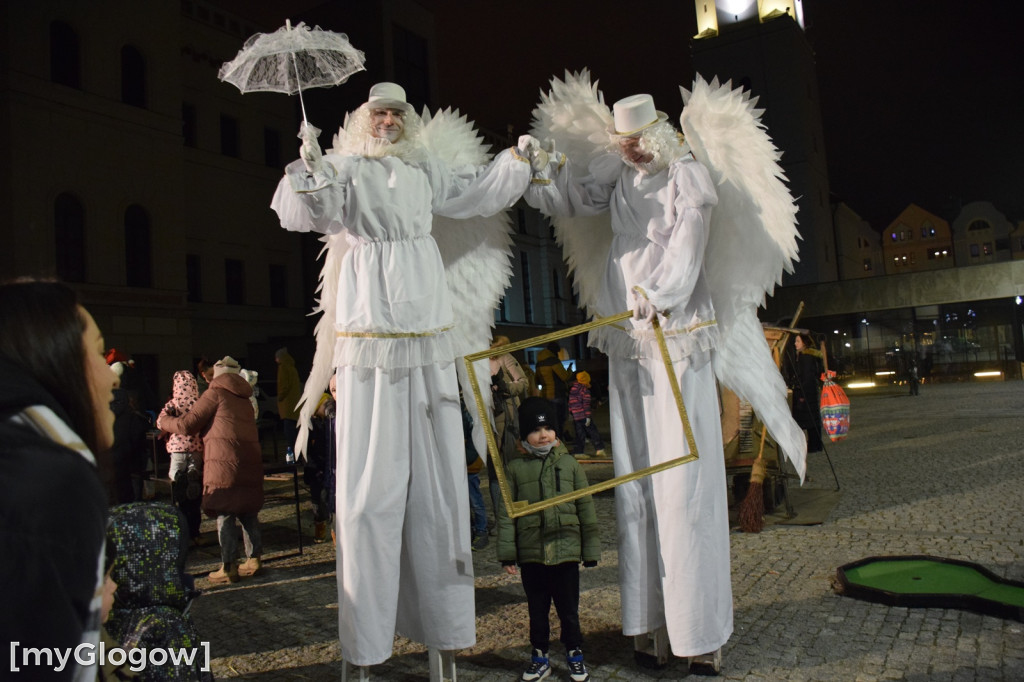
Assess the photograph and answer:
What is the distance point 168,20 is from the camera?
19750mm

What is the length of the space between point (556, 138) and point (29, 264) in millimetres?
16335

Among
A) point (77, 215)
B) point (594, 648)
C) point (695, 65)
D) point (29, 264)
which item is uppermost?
point (695, 65)

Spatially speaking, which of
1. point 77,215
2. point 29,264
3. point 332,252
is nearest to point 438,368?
point 332,252

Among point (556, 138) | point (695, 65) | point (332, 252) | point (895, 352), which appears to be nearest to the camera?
point (332, 252)

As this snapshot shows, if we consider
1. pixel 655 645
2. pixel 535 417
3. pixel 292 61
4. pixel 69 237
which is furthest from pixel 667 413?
pixel 69 237

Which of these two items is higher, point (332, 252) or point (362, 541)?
point (332, 252)

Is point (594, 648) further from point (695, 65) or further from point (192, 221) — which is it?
point (695, 65)

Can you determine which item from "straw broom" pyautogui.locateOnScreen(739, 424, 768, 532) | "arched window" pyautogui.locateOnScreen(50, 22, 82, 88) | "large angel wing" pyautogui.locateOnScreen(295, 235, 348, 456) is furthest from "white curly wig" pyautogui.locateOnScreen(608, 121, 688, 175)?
"arched window" pyautogui.locateOnScreen(50, 22, 82, 88)

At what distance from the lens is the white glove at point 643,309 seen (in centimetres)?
295

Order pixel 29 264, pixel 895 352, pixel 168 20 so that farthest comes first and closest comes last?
pixel 895 352 < pixel 168 20 < pixel 29 264

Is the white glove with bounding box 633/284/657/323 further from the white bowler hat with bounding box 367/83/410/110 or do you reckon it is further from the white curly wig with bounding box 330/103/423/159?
the white bowler hat with bounding box 367/83/410/110

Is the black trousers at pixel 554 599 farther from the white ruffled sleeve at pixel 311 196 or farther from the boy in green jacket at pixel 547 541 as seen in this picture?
the white ruffled sleeve at pixel 311 196

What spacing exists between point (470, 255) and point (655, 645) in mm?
1967

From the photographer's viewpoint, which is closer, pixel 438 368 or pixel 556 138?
pixel 438 368
